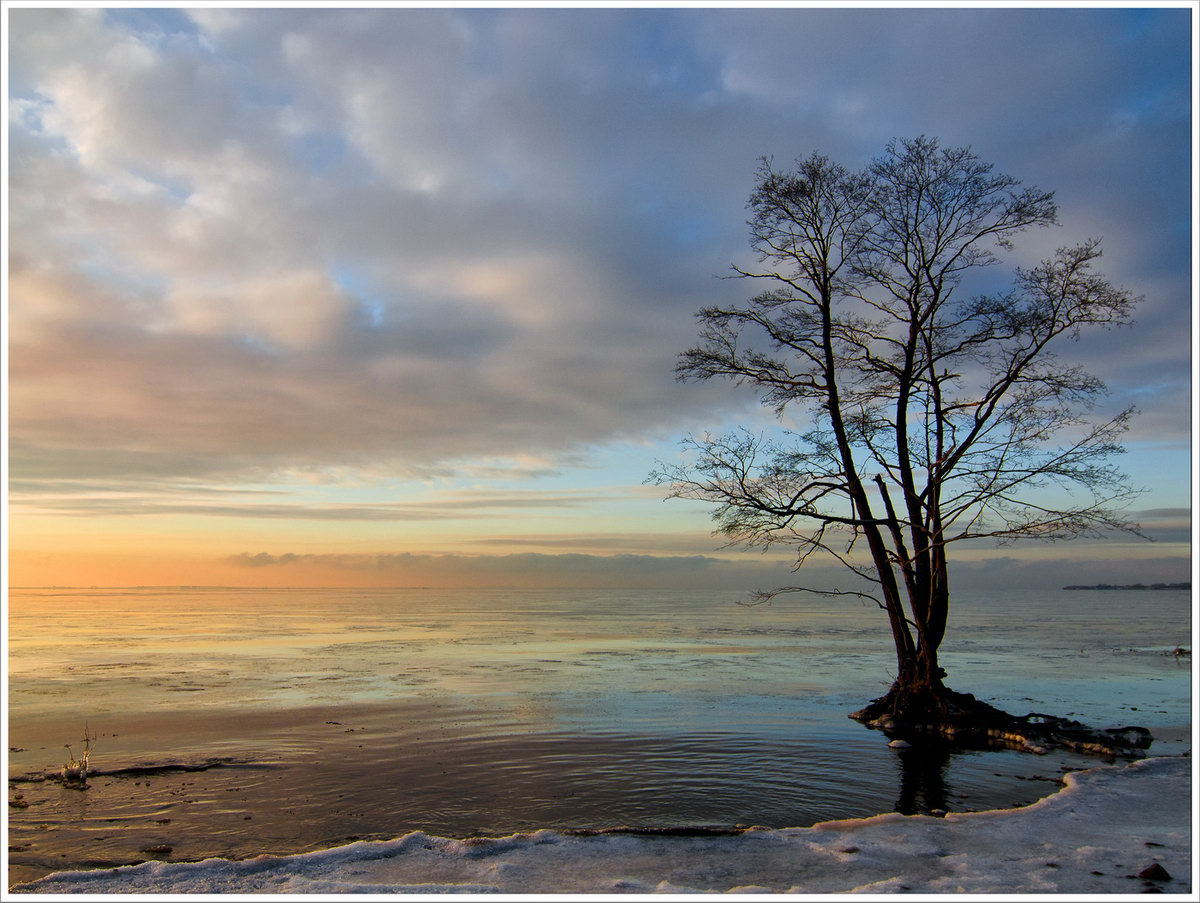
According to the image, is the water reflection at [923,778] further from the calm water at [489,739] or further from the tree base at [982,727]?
the tree base at [982,727]

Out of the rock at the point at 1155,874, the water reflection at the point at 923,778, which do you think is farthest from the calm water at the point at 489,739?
the rock at the point at 1155,874

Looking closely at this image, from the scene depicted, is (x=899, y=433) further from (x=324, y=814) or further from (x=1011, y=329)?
(x=324, y=814)

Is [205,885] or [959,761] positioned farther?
[959,761]

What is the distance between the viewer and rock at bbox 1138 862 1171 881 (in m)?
7.91

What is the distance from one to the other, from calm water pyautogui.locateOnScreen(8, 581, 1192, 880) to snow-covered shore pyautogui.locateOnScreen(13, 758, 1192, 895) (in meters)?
0.96

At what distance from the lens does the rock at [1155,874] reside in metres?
7.91

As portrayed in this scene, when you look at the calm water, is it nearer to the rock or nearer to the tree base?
the tree base

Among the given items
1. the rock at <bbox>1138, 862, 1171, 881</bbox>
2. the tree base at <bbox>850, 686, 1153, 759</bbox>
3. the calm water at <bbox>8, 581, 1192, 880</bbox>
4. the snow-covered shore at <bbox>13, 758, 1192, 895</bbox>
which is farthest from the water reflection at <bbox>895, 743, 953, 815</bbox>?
the rock at <bbox>1138, 862, 1171, 881</bbox>

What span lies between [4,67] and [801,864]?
11.5 meters

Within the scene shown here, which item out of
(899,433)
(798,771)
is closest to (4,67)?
(798,771)

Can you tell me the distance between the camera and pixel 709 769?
13.4m

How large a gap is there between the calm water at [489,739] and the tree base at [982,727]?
63cm

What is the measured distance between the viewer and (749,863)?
28.4ft

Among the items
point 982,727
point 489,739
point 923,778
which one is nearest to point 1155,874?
point 923,778
